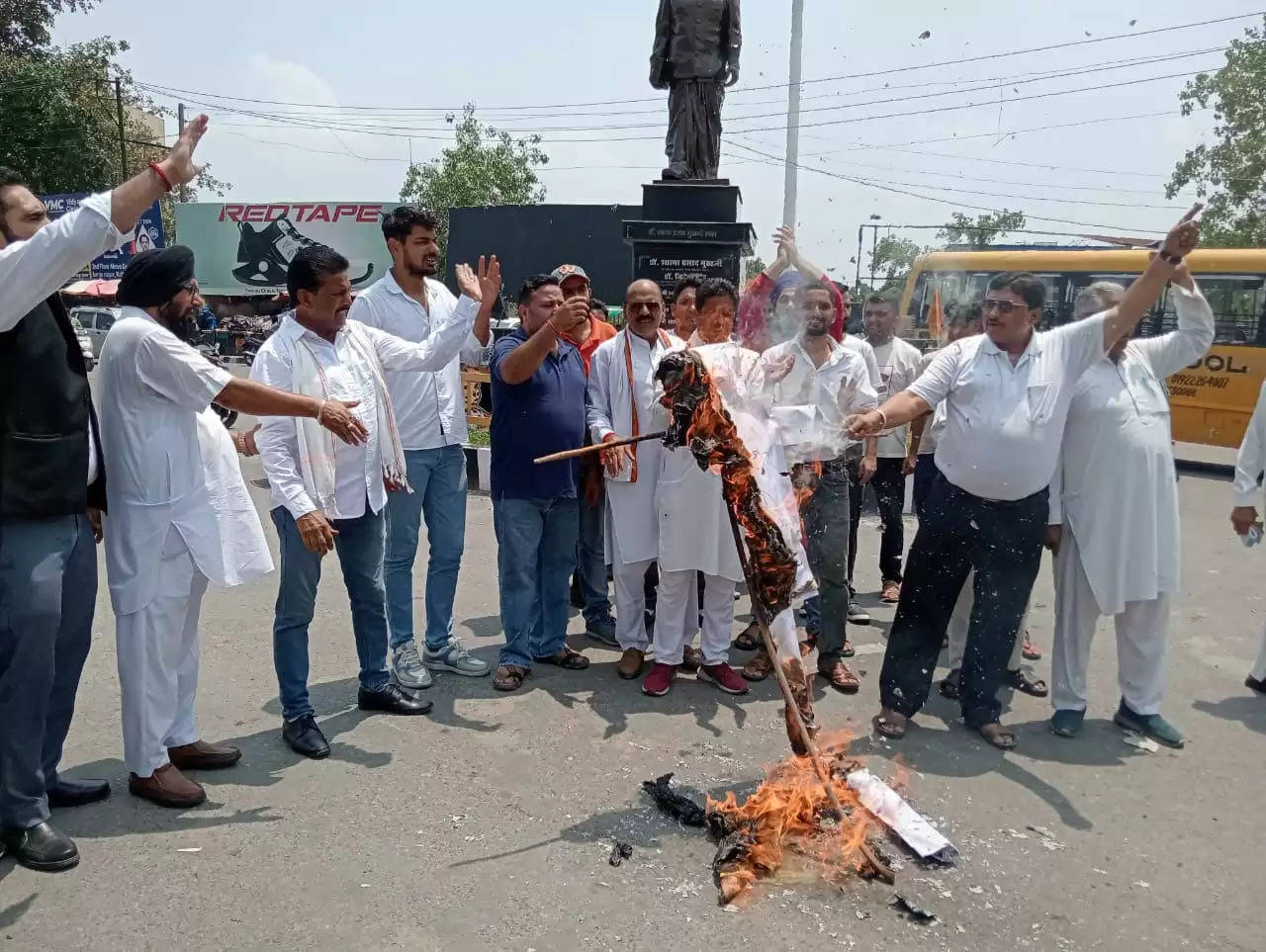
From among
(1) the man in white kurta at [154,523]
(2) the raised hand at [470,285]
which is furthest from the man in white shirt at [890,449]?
(1) the man in white kurta at [154,523]

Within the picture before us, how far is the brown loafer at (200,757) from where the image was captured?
142 inches

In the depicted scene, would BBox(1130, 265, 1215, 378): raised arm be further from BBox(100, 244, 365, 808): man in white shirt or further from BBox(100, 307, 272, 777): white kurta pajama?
BBox(100, 307, 272, 777): white kurta pajama

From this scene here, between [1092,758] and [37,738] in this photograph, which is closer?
[37,738]

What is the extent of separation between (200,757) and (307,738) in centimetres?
41

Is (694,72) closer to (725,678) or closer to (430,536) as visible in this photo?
(430,536)

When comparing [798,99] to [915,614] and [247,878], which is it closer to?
[915,614]

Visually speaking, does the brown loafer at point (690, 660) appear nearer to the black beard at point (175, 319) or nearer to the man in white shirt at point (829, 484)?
the man in white shirt at point (829, 484)

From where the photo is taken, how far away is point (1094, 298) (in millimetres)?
4305

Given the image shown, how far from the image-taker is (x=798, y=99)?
42.3 ft

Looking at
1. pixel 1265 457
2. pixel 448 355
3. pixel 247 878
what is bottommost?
pixel 247 878

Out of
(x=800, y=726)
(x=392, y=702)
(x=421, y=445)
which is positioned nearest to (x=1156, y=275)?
(x=800, y=726)

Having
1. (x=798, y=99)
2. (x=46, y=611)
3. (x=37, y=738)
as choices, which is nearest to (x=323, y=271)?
(x=46, y=611)

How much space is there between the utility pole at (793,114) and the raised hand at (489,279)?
29.9 ft

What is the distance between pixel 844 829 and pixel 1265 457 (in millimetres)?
3379
